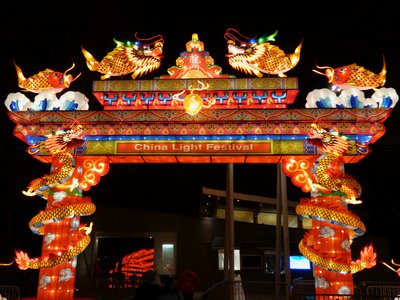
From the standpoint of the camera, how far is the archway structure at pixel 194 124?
992 cm

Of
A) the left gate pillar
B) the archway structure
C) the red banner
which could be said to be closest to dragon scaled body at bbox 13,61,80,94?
the archway structure

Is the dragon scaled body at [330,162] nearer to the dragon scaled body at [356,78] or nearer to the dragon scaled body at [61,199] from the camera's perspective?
the dragon scaled body at [356,78]

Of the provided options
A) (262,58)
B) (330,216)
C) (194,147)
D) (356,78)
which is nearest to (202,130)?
(194,147)

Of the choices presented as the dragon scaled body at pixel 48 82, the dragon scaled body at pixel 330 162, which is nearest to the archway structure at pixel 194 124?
the dragon scaled body at pixel 330 162

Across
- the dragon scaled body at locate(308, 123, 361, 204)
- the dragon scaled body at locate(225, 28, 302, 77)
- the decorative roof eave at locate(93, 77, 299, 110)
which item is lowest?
the dragon scaled body at locate(308, 123, 361, 204)

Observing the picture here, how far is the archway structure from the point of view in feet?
32.6

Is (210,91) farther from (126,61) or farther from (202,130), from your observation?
(126,61)

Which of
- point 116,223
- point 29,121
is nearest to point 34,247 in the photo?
point 116,223

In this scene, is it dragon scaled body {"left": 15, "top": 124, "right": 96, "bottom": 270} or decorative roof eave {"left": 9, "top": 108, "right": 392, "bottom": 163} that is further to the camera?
decorative roof eave {"left": 9, "top": 108, "right": 392, "bottom": 163}

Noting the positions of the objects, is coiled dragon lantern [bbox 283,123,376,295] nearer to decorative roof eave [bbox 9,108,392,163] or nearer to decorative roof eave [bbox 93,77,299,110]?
decorative roof eave [bbox 9,108,392,163]

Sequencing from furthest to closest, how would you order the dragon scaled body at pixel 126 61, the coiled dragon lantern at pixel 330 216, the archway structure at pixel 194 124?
the dragon scaled body at pixel 126 61 < the archway structure at pixel 194 124 < the coiled dragon lantern at pixel 330 216

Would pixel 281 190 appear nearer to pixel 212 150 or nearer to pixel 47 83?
pixel 212 150

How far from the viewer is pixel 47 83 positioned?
10445 mm

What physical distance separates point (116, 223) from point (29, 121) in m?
13.5
